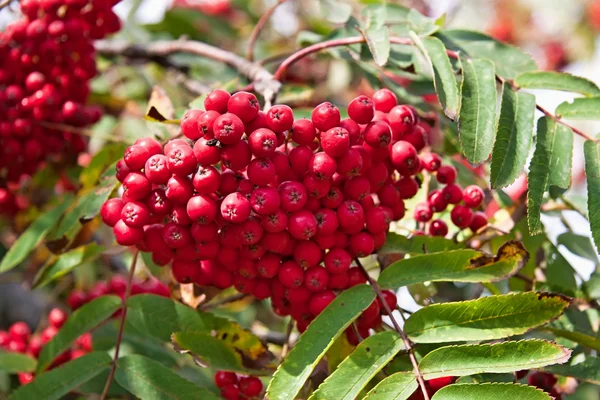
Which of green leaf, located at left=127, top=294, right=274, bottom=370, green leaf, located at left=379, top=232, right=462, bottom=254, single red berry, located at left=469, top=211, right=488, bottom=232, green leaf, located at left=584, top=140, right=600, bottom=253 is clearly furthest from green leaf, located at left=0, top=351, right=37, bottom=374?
green leaf, located at left=584, top=140, right=600, bottom=253

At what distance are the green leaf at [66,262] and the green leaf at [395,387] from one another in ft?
4.29

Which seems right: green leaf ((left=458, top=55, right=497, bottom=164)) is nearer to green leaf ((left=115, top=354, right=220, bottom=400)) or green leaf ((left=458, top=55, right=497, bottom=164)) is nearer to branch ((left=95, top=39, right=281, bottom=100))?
branch ((left=95, top=39, right=281, bottom=100))

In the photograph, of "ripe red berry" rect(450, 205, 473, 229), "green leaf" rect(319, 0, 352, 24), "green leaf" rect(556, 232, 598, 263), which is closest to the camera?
"ripe red berry" rect(450, 205, 473, 229)

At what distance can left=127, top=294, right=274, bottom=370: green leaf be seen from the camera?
2021 mm

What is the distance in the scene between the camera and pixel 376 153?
188 centimetres

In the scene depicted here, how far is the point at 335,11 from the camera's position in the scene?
2568mm

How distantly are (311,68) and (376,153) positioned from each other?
101 inches

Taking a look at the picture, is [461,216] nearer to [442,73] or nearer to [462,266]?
[462,266]

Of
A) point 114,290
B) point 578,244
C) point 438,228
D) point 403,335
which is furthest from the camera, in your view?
point 114,290

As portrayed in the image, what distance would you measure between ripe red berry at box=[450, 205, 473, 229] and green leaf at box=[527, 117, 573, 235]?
0.31 metres

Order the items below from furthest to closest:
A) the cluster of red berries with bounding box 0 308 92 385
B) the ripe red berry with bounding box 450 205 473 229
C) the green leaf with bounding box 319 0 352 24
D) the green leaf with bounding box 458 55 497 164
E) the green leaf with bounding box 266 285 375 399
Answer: the cluster of red berries with bounding box 0 308 92 385, the green leaf with bounding box 319 0 352 24, the ripe red berry with bounding box 450 205 473 229, the green leaf with bounding box 458 55 497 164, the green leaf with bounding box 266 285 375 399

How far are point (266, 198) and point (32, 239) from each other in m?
1.28

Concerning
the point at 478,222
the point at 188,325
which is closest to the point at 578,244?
the point at 478,222

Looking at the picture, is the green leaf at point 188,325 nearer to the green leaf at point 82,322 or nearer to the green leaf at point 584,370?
the green leaf at point 82,322
